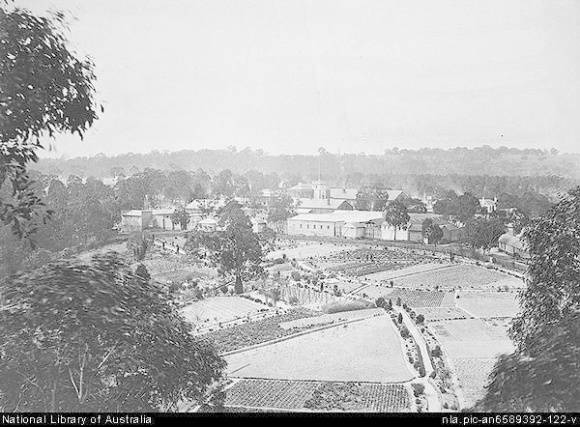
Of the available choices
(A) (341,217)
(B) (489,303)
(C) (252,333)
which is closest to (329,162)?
(A) (341,217)

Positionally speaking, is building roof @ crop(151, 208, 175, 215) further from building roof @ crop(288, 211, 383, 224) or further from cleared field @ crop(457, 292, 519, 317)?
cleared field @ crop(457, 292, 519, 317)

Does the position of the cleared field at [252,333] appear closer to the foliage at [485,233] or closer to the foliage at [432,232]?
the foliage at [432,232]

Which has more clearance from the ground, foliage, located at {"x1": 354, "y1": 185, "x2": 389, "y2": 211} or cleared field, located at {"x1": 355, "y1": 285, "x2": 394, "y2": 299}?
foliage, located at {"x1": 354, "y1": 185, "x2": 389, "y2": 211}

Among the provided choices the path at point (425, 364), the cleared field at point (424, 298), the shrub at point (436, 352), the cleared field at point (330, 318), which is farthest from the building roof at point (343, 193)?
the shrub at point (436, 352)

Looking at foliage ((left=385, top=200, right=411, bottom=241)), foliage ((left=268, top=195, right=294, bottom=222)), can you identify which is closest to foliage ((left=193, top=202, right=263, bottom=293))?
foliage ((left=268, top=195, right=294, bottom=222))

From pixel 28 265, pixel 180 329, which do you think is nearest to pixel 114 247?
pixel 28 265

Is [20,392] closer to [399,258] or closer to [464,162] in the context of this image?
[399,258]

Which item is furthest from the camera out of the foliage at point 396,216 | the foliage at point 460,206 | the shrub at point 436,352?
the foliage at point 396,216
